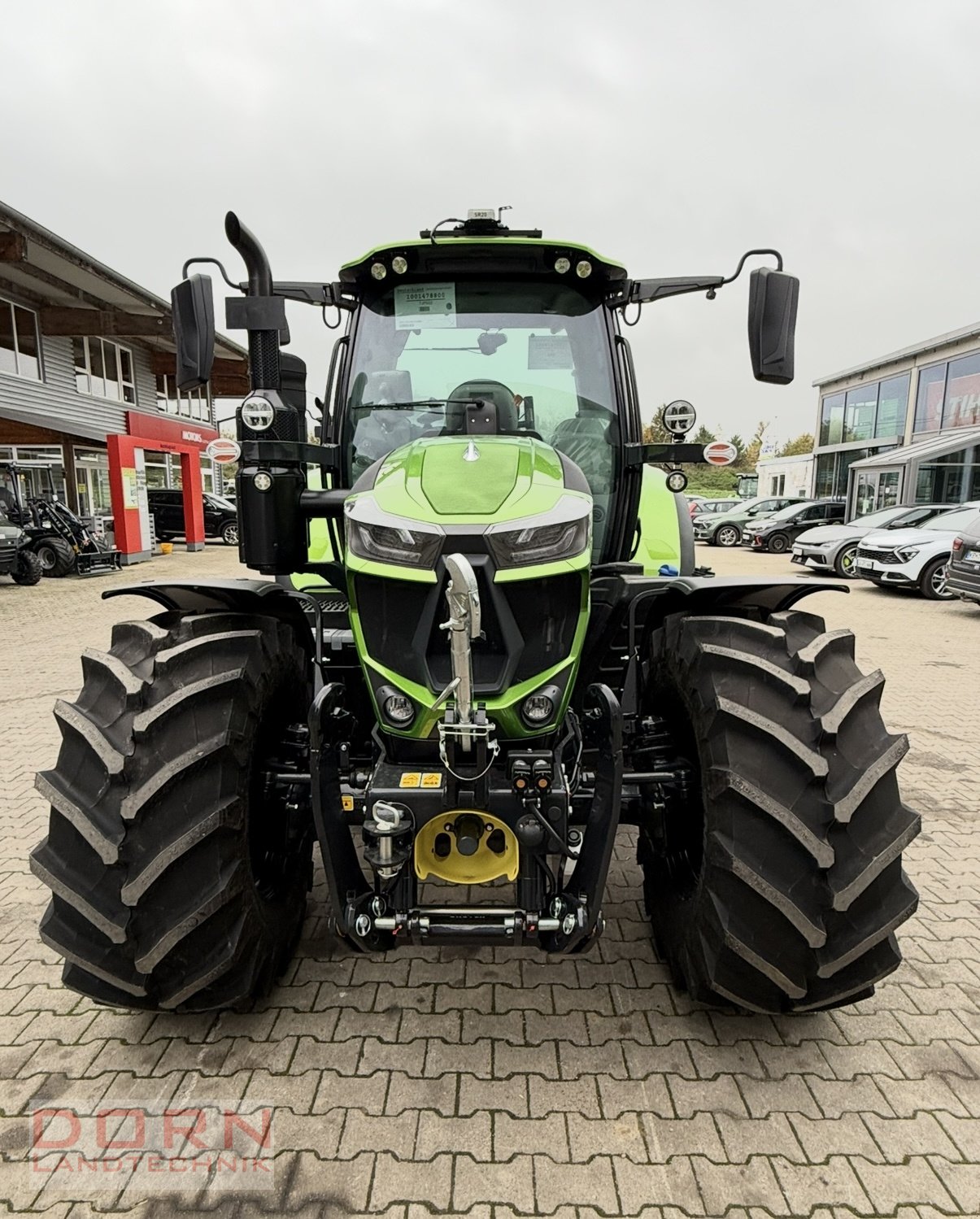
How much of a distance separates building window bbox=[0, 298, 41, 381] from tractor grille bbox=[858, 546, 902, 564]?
17966 mm

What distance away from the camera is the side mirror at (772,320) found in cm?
310

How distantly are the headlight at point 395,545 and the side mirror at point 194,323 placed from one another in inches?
38.5

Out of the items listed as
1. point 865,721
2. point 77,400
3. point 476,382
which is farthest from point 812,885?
point 77,400

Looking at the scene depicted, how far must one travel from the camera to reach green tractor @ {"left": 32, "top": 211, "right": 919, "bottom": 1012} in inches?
89.2

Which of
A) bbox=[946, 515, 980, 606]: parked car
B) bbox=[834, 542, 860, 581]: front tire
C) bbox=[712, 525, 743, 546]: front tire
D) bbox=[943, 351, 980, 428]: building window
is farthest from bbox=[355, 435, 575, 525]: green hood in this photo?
bbox=[943, 351, 980, 428]: building window

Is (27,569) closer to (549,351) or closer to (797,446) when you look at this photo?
(549,351)

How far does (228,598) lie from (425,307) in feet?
5.29

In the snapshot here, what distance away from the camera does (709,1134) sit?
226 cm

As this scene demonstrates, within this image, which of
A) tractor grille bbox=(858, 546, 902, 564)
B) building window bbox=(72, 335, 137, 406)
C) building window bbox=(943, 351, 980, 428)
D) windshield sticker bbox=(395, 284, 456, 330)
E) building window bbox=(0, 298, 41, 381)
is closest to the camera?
windshield sticker bbox=(395, 284, 456, 330)

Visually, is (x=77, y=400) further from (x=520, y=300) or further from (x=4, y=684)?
(x=520, y=300)

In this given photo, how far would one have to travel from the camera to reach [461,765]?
90.6 inches

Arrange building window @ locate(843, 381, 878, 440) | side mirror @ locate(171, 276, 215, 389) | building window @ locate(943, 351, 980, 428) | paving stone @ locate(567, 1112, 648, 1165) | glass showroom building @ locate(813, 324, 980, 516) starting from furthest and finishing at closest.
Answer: building window @ locate(843, 381, 878, 440) → building window @ locate(943, 351, 980, 428) → glass showroom building @ locate(813, 324, 980, 516) → side mirror @ locate(171, 276, 215, 389) → paving stone @ locate(567, 1112, 648, 1165)

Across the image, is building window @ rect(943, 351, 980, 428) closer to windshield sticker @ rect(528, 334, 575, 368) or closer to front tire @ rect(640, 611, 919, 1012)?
windshield sticker @ rect(528, 334, 575, 368)

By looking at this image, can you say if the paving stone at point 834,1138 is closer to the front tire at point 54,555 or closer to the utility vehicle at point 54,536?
the utility vehicle at point 54,536
